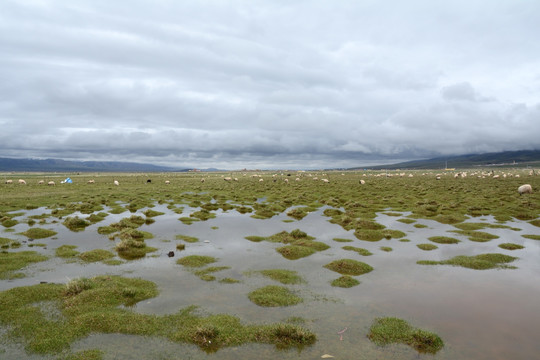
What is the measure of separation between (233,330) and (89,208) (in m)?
32.9

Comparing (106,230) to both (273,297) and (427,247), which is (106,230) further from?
(427,247)

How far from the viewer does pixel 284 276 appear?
14.1 m

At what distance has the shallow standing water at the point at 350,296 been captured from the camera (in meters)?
8.41

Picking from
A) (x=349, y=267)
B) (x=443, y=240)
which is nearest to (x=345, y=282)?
(x=349, y=267)

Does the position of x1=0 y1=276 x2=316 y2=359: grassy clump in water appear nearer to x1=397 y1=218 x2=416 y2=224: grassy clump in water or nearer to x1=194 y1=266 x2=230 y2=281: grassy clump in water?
x1=194 y1=266 x2=230 y2=281: grassy clump in water

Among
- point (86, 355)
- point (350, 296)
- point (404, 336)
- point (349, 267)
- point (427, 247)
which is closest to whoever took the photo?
point (86, 355)

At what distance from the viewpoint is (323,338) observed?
8953 millimetres

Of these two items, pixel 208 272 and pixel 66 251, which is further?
pixel 66 251

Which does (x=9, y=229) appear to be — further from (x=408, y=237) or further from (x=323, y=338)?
(x=408, y=237)

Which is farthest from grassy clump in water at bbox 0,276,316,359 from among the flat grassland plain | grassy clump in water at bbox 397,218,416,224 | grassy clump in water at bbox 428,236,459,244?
grassy clump in water at bbox 397,218,416,224

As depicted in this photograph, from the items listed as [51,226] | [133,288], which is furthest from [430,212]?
[51,226]

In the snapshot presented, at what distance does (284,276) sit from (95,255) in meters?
10.9

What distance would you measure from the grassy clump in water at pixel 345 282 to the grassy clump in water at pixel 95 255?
1245cm

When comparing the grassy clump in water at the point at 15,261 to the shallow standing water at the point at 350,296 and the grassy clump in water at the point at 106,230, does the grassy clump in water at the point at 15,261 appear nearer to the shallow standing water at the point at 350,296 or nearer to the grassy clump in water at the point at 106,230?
the shallow standing water at the point at 350,296
